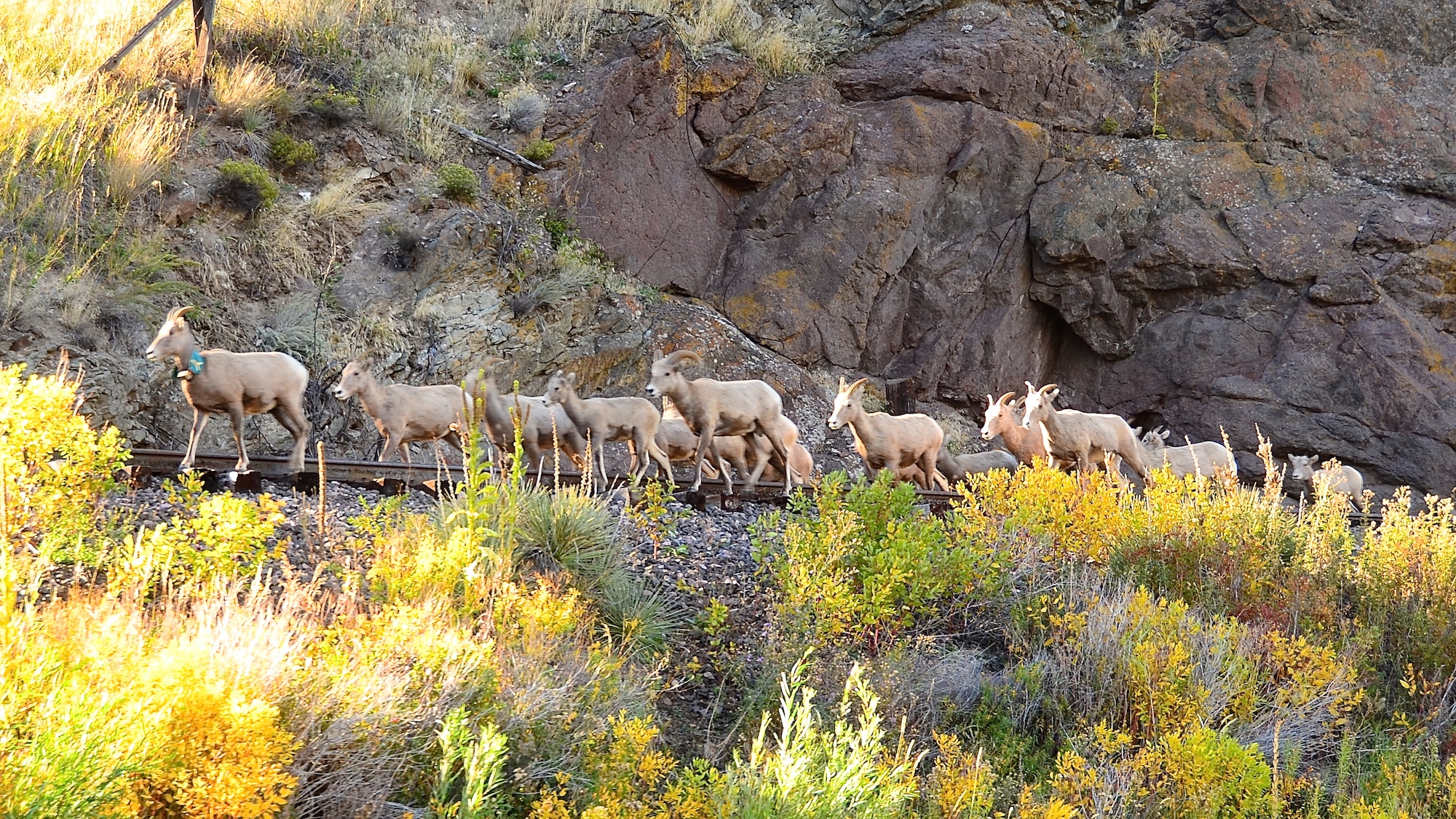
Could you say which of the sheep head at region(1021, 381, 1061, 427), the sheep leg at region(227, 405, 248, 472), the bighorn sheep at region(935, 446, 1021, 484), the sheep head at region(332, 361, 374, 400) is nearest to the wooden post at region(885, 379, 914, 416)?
the bighorn sheep at region(935, 446, 1021, 484)

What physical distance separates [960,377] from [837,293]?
281 centimetres

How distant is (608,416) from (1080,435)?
6379 mm

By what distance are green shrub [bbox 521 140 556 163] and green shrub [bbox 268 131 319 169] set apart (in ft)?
12.4

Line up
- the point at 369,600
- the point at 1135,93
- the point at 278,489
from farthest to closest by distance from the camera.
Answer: the point at 1135,93, the point at 278,489, the point at 369,600

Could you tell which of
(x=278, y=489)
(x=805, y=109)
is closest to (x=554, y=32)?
(x=805, y=109)

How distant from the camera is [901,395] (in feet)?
70.6

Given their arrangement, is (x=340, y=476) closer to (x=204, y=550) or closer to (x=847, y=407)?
(x=204, y=550)

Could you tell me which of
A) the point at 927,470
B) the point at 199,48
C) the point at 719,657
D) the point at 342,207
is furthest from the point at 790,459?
the point at 199,48

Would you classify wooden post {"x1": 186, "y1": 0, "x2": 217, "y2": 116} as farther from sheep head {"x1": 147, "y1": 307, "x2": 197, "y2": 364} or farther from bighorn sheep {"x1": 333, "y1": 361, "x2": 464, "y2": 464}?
sheep head {"x1": 147, "y1": 307, "x2": 197, "y2": 364}

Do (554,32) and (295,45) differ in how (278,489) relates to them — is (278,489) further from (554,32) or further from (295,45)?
(554,32)

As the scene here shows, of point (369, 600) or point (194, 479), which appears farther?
point (194, 479)

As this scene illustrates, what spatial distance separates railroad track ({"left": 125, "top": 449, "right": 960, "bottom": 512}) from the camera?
8531 mm

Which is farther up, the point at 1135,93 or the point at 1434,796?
the point at 1135,93

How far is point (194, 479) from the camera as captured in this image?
677cm
